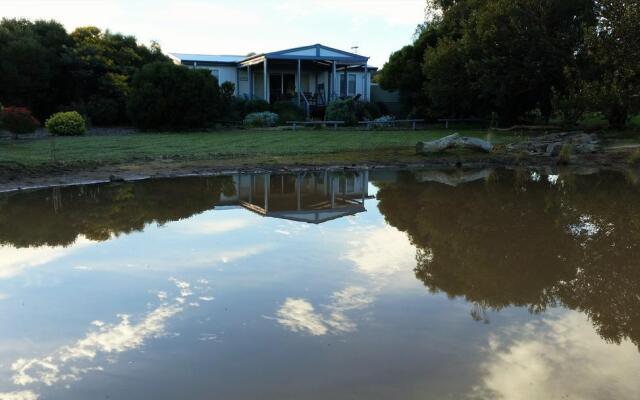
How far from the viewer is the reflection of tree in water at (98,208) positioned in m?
8.84

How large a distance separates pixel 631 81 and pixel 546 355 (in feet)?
68.6

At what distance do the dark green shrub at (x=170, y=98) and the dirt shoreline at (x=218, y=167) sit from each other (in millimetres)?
13508

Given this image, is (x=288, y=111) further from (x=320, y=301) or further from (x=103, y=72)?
(x=320, y=301)

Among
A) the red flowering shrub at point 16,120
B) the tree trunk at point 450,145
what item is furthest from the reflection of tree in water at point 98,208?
the red flowering shrub at point 16,120

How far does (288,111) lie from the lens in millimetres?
34531

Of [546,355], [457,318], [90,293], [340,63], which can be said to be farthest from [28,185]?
[340,63]

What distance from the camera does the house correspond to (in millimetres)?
35781

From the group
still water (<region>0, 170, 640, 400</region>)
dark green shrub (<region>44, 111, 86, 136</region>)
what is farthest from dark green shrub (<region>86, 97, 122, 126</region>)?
still water (<region>0, 170, 640, 400</region>)

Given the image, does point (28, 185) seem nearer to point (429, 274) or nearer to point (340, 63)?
point (429, 274)

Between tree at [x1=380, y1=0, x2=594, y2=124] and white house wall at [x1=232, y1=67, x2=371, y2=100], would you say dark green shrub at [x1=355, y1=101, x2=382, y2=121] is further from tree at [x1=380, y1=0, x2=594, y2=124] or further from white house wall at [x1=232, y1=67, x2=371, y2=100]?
tree at [x1=380, y1=0, x2=594, y2=124]

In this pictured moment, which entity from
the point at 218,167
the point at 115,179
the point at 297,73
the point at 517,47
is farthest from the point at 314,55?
the point at 115,179

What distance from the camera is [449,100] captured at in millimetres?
30109

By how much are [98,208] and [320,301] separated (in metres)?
6.24

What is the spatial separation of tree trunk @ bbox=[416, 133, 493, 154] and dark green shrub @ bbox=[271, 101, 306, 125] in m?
16.1
